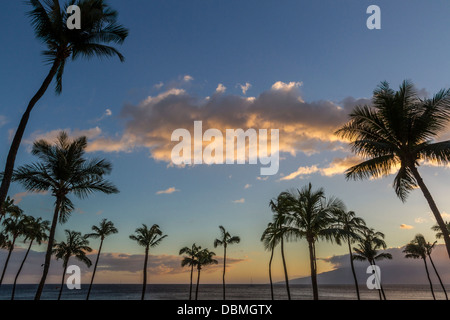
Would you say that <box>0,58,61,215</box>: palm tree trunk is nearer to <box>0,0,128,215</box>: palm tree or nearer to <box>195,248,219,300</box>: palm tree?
<box>0,0,128,215</box>: palm tree

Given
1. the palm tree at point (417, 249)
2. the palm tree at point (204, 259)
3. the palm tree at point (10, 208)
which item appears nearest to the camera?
the palm tree at point (10, 208)

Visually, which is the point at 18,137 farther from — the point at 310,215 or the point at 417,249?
the point at 417,249

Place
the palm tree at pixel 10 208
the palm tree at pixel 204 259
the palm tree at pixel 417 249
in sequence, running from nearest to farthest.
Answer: the palm tree at pixel 10 208
the palm tree at pixel 417 249
the palm tree at pixel 204 259

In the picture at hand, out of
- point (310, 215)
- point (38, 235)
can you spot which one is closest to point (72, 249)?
point (38, 235)

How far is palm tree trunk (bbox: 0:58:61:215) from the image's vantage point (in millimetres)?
9920

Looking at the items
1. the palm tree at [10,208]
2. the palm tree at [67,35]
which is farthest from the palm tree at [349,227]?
the palm tree at [10,208]

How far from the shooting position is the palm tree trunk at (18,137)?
32.5ft

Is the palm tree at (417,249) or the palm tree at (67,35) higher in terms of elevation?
the palm tree at (67,35)

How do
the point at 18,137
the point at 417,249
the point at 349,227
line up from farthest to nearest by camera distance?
the point at 417,249
the point at 349,227
the point at 18,137

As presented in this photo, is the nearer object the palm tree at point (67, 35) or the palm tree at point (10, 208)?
the palm tree at point (67, 35)

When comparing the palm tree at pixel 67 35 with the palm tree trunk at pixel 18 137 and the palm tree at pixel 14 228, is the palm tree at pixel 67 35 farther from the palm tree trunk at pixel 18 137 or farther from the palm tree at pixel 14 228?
the palm tree at pixel 14 228

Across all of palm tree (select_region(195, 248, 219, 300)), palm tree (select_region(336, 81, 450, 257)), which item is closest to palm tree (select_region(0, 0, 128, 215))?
palm tree (select_region(336, 81, 450, 257))

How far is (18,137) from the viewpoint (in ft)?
35.3

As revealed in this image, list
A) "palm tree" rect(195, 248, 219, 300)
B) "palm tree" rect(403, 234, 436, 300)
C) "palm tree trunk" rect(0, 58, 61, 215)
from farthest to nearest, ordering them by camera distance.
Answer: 1. "palm tree" rect(195, 248, 219, 300)
2. "palm tree" rect(403, 234, 436, 300)
3. "palm tree trunk" rect(0, 58, 61, 215)
